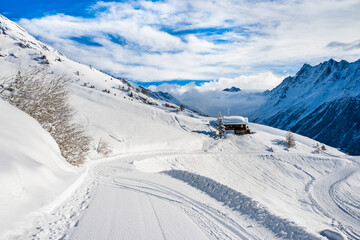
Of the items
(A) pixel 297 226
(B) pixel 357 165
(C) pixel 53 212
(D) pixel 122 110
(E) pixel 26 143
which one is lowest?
(C) pixel 53 212

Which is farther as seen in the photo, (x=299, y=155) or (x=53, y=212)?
(x=299, y=155)

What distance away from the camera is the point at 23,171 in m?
6.89

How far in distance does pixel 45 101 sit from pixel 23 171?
9.15m

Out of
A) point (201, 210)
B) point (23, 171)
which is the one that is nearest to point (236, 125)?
point (201, 210)

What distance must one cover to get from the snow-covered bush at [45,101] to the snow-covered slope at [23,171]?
3858 millimetres

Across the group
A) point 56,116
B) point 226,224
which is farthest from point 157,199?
point 56,116

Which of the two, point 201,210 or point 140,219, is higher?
point 201,210

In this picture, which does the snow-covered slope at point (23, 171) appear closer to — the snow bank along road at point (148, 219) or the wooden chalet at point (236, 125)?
the snow bank along road at point (148, 219)

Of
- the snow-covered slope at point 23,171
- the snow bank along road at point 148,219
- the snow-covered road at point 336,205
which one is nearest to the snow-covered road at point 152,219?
the snow bank along road at point 148,219

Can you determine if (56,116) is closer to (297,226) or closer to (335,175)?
(297,226)

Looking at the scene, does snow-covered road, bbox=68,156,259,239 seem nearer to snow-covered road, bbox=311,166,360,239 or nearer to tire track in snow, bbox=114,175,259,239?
tire track in snow, bbox=114,175,259,239

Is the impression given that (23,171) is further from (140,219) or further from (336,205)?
(336,205)

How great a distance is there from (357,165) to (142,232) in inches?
2441

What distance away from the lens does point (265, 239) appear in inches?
272
